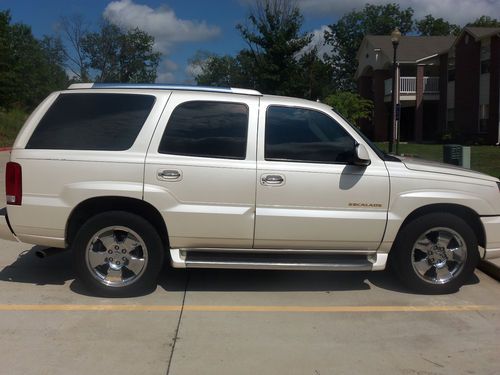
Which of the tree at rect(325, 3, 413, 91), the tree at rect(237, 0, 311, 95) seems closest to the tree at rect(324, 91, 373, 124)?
the tree at rect(237, 0, 311, 95)

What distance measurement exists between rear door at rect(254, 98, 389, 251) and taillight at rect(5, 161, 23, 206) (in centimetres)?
223

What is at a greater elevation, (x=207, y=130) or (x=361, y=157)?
(x=207, y=130)

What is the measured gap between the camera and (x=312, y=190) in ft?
17.1

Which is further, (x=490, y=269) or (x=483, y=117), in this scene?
Answer: (x=483, y=117)

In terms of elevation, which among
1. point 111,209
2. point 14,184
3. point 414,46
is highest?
point 414,46

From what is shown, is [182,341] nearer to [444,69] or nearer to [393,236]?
[393,236]

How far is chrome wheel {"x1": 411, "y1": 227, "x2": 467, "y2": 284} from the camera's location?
5520 mm

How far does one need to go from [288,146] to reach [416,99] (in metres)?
35.7

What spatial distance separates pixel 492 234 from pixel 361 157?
160cm

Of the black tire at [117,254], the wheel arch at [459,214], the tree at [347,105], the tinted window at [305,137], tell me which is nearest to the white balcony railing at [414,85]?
the tree at [347,105]

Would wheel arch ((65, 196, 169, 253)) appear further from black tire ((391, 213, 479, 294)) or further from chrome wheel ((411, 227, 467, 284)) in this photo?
chrome wheel ((411, 227, 467, 284))

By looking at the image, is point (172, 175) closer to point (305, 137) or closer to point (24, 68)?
point (305, 137)

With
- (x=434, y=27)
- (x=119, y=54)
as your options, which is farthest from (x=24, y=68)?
(x=434, y=27)

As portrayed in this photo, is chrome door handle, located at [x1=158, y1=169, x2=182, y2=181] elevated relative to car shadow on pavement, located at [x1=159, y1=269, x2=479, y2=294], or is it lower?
elevated
